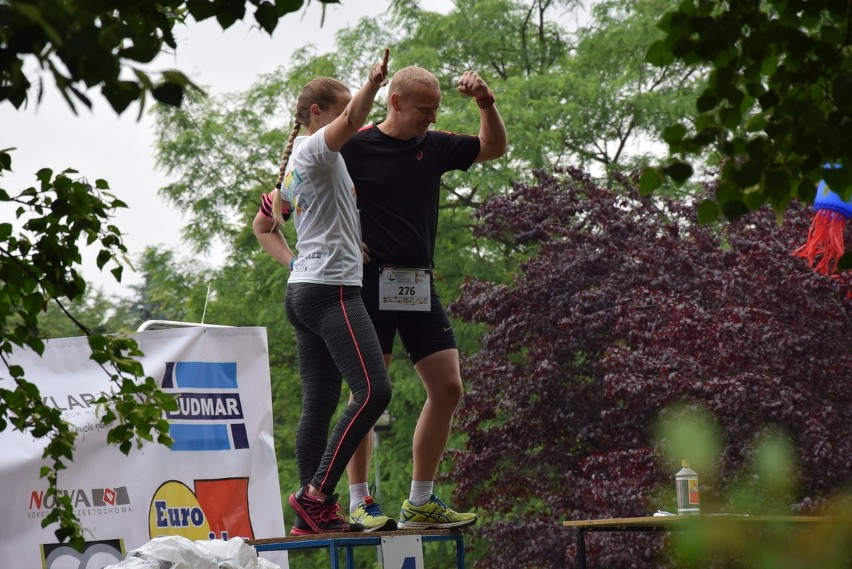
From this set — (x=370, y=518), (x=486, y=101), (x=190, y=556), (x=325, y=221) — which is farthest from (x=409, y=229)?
(x=190, y=556)

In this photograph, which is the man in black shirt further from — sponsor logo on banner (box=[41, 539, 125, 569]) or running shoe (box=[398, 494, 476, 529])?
sponsor logo on banner (box=[41, 539, 125, 569])

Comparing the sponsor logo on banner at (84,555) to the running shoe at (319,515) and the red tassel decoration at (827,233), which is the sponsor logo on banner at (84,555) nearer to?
the running shoe at (319,515)

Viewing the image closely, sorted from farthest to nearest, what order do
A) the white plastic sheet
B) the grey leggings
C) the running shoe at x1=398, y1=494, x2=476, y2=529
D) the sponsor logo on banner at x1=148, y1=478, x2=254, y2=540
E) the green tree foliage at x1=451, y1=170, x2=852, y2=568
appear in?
the green tree foliage at x1=451, y1=170, x2=852, y2=568 → the sponsor logo on banner at x1=148, y1=478, x2=254, y2=540 → the running shoe at x1=398, y1=494, x2=476, y2=529 → the grey leggings → the white plastic sheet

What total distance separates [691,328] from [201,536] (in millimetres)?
5226

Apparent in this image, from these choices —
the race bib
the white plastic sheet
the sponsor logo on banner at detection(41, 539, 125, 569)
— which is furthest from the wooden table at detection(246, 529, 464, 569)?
the sponsor logo on banner at detection(41, 539, 125, 569)

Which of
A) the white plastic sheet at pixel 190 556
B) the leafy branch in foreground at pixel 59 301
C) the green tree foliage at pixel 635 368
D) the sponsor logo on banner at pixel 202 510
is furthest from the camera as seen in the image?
the green tree foliage at pixel 635 368

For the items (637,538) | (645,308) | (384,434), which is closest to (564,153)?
(384,434)

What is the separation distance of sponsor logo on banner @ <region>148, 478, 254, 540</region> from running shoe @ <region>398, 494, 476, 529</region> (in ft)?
5.25

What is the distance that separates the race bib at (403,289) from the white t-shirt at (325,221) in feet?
0.59

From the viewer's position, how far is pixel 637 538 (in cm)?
1025

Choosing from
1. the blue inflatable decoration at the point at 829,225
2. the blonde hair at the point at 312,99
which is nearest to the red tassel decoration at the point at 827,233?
the blue inflatable decoration at the point at 829,225

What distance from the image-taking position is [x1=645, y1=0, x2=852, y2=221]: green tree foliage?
73.4 inches

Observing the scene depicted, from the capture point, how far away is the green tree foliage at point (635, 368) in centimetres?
957

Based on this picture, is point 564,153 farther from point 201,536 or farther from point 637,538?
point 201,536
